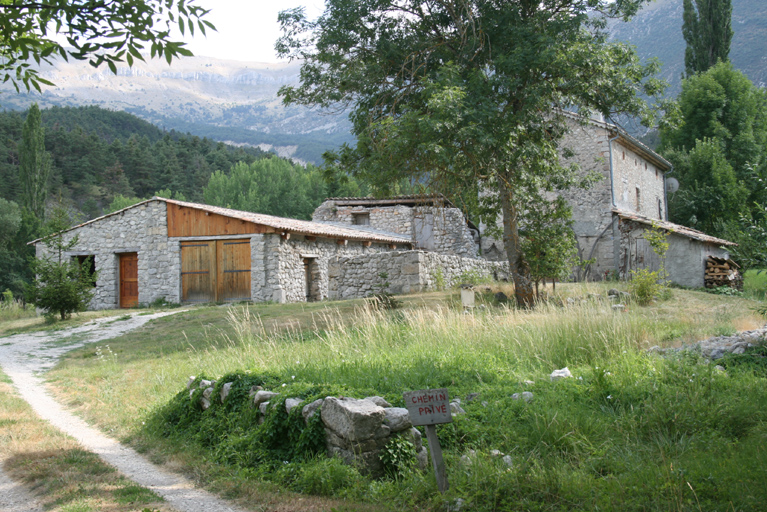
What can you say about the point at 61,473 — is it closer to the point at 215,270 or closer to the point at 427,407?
the point at 427,407

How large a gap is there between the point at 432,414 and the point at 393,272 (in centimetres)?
1281

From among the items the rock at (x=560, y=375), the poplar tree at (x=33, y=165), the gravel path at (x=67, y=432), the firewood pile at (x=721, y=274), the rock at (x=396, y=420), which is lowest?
the gravel path at (x=67, y=432)

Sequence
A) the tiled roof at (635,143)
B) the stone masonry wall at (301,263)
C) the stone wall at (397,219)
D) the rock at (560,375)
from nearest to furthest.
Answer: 1. the rock at (560,375)
2. the stone masonry wall at (301,263)
3. the tiled roof at (635,143)
4. the stone wall at (397,219)

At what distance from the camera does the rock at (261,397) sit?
4941mm

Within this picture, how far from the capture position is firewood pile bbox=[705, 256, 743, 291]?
714 inches

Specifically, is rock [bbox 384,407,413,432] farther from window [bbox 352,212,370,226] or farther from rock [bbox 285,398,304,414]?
window [bbox 352,212,370,226]

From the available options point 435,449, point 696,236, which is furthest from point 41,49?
point 696,236

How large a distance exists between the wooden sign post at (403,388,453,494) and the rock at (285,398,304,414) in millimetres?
1396

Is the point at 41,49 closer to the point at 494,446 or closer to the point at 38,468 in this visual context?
the point at 38,468

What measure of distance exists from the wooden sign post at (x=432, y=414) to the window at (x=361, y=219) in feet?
78.5

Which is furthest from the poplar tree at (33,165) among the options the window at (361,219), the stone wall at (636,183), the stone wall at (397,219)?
the stone wall at (636,183)

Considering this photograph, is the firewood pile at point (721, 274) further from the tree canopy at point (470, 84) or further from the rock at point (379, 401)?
the rock at point (379, 401)

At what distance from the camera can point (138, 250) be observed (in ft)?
63.3

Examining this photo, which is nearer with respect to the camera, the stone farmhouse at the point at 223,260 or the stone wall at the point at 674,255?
the stone farmhouse at the point at 223,260
